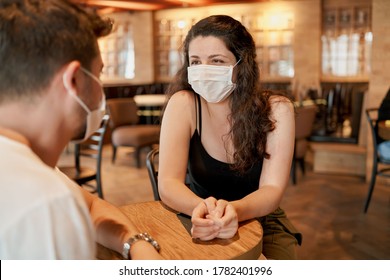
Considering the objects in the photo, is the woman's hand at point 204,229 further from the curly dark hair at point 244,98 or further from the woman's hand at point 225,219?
the curly dark hair at point 244,98

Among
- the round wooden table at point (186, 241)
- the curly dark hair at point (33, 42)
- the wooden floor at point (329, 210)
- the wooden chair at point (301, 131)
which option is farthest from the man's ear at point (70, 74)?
the wooden chair at point (301, 131)

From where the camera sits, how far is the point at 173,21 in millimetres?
10523

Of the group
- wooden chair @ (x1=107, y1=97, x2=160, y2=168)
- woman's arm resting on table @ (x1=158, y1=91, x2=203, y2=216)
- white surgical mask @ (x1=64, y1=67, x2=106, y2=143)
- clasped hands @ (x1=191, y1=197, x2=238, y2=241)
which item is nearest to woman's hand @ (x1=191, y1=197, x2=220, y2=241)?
clasped hands @ (x1=191, y1=197, x2=238, y2=241)

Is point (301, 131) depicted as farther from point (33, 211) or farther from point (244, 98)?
point (33, 211)

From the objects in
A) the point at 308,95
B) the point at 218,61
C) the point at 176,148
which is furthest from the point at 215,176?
the point at 308,95

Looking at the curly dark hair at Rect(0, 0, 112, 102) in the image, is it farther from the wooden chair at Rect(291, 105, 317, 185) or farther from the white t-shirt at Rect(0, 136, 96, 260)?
the wooden chair at Rect(291, 105, 317, 185)

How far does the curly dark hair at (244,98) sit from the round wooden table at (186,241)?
34cm

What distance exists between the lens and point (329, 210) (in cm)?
396

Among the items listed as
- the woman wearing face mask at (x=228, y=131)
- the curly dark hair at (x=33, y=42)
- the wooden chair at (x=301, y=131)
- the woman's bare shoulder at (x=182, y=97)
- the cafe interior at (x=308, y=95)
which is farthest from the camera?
the wooden chair at (x=301, y=131)

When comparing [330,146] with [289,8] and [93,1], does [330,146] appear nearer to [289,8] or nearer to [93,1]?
[289,8]

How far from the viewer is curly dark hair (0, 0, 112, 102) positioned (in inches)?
29.9

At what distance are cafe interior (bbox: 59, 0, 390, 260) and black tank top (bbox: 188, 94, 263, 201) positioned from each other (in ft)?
0.76

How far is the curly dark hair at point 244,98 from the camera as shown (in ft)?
5.27
